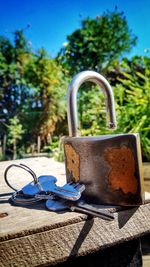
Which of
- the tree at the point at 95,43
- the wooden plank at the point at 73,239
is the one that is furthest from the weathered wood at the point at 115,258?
the tree at the point at 95,43

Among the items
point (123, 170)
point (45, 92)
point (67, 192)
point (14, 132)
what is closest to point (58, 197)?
point (67, 192)

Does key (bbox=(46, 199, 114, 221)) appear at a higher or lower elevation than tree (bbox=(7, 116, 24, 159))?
lower

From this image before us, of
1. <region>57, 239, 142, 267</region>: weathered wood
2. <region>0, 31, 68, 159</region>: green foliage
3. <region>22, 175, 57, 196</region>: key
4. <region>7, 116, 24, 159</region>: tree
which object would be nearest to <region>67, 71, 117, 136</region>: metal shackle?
<region>22, 175, 57, 196</region>: key

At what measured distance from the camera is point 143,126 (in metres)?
2.66

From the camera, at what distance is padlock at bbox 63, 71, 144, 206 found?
51 centimetres

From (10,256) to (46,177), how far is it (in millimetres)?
264

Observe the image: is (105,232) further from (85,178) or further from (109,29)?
(109,29)

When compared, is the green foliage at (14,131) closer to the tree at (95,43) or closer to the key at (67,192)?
the tree at (95,43)

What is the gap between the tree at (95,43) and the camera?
6984 millimetres

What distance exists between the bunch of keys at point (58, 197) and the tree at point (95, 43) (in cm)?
673

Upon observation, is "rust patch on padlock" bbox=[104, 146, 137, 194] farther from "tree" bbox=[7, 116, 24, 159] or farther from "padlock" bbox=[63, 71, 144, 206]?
"tree" bbox=[7, 116, 24, 159]

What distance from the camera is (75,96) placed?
0.64m

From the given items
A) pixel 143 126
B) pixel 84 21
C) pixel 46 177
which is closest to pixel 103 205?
pixel 46 177

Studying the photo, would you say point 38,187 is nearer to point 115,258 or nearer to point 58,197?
point 58,197
